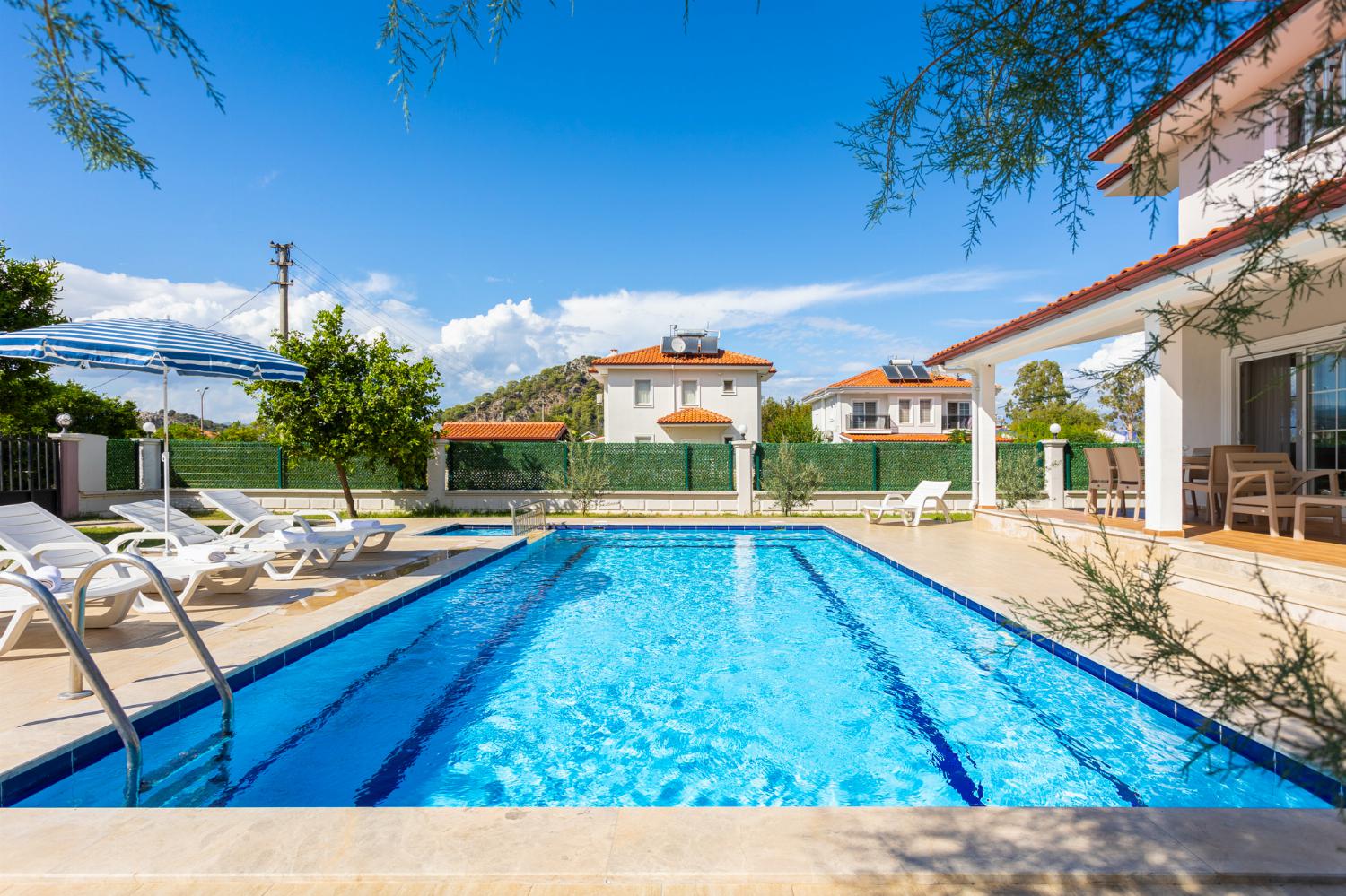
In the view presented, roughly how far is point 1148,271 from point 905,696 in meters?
5.58

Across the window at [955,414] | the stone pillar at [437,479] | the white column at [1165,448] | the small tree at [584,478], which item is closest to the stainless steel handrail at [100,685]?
the white column at [1165,448]

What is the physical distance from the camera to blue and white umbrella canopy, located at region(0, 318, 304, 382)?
20.6ft

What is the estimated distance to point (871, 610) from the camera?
7465 mm

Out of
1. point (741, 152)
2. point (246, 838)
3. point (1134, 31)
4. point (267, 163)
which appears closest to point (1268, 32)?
point (1134, 31)

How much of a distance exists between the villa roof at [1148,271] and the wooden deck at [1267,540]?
8.32ft

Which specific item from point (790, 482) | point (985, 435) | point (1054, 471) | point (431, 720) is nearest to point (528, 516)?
point (790, 482)

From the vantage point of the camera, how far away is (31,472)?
45.7 ft

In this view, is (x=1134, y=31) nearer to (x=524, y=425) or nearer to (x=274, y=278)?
(x=274, y=278)

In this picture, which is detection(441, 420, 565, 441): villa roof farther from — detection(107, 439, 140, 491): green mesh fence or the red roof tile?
the red roof tile

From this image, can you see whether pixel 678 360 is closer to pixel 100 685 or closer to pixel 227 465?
pixel 227 465

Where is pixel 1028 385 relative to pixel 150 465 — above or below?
above

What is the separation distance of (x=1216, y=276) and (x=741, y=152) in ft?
39.5

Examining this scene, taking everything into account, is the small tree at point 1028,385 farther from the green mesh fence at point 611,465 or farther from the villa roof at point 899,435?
the green mesh fence at point 611,465

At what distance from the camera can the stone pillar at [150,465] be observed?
17.5 meters
